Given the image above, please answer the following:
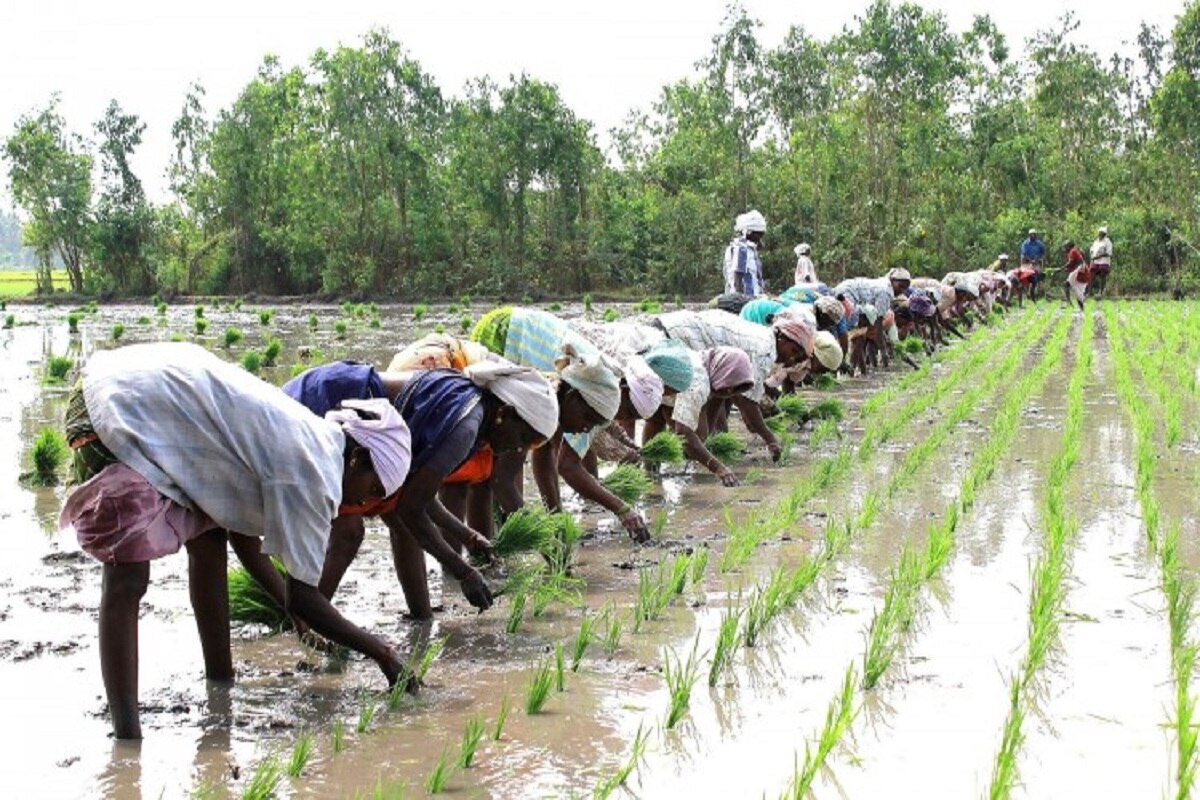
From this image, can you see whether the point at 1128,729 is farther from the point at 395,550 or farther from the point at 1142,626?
the point at 395,550

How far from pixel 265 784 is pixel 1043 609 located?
235cm

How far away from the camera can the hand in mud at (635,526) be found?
524 centimetres

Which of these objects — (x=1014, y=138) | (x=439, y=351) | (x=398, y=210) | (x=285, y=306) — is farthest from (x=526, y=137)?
(x=439, y=351)

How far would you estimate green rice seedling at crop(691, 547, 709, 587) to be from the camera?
4.59 meters

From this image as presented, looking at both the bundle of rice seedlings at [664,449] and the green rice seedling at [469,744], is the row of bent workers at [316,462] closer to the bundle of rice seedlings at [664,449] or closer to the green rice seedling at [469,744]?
the green rice seedling at [469,744]

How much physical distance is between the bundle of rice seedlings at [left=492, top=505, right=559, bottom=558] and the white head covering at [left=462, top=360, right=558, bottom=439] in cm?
58

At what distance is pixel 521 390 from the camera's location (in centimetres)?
397

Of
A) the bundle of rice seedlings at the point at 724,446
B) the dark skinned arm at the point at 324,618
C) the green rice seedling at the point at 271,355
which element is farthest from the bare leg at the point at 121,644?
the green rice seedling at the point at 271,355

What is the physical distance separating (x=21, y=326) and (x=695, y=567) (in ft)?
75.3

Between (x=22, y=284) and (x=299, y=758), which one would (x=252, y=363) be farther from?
(x=22, y=284)

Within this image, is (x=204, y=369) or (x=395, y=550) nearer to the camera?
(x=204, y=369)

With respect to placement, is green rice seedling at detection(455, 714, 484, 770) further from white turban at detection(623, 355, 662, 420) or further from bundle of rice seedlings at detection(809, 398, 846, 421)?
bundle of rice seedlings at detection(809, 398, 846, 421)

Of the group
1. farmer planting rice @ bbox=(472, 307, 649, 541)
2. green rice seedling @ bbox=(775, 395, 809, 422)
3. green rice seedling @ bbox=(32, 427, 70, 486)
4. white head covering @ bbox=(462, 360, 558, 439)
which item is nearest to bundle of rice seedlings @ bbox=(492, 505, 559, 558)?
A: farmer planting rice @ bbox=(472, 307, 649, 541)

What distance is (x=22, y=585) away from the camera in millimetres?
4555
